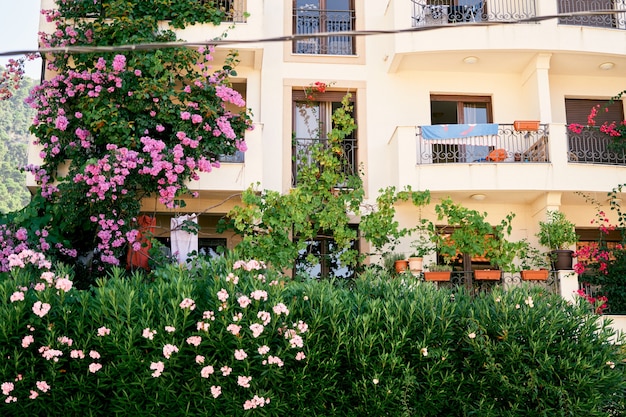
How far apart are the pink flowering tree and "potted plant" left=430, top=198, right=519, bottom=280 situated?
428cm

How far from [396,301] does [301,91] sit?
7840mm

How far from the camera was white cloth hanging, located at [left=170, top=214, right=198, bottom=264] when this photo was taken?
14.2 metres

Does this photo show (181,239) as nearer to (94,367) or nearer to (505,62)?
(94,367)

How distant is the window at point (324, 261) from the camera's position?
598 inches

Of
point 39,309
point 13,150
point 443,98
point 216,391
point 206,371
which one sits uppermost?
point 13,150

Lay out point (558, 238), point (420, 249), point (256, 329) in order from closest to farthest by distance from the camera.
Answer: point (256, 329)
point (558, 238)
point (420, 249)

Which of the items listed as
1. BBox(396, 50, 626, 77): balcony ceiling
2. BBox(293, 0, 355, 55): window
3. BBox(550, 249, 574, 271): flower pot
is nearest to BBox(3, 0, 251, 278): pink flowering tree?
BBox(293, 0, 355, 55): window

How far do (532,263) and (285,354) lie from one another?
25.9ft

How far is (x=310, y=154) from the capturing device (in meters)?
15.8

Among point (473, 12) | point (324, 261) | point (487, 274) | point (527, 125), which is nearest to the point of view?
point (487, 274)

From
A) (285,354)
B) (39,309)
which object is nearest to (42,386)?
(39,309)

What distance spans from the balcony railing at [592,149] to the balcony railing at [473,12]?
2.79 m

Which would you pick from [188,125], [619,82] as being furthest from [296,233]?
[619,82]

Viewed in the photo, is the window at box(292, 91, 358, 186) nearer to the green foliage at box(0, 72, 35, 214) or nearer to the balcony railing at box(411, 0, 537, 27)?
the balcony railing at box(411, 0, 537, 27)
